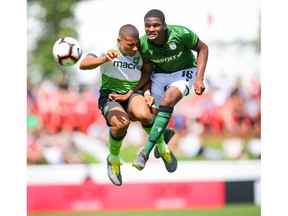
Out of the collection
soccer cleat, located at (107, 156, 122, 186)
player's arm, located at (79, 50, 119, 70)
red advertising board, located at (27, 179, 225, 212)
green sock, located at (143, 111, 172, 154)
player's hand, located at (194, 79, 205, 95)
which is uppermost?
player's arm, located at (79, 50, 119, 70)

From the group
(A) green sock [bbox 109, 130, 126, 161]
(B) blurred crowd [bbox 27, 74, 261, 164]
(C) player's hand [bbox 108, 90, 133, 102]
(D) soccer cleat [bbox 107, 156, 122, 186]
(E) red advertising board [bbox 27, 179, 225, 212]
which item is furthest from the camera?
(E) red advertising board [bbox 27, 179, 225, 212]

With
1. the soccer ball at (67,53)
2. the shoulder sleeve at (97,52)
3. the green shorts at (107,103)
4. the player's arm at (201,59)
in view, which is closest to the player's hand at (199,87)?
the player's arm at (201,59)

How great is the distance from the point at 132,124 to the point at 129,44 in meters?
10.3

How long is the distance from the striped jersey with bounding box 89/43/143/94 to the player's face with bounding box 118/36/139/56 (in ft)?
1.07

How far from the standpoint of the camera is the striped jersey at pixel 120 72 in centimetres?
912

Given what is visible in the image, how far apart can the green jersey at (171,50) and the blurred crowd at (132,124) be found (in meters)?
8.37

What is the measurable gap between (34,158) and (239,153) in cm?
601

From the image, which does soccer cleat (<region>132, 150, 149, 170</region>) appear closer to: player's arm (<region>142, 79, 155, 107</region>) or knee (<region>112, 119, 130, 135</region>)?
knee (<region>112, 119, 130, 135</region>)

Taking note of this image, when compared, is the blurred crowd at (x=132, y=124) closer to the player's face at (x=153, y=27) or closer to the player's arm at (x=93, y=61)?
the player's arm at (x=93, y=61)

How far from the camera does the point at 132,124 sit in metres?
18.8

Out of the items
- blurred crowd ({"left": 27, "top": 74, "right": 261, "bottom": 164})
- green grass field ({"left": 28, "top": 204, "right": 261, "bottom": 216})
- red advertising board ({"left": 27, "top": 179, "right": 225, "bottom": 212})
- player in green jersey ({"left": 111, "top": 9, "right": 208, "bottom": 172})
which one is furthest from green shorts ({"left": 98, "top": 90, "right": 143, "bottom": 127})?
green grass field ({"left": 28, "top": 204, "right": 261, "bottom": 216})

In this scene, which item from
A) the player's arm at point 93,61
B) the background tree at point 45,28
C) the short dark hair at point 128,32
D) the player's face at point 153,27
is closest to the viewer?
the player's face at point 153,27

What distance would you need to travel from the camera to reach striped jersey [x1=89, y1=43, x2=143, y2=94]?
9117 millimetres
